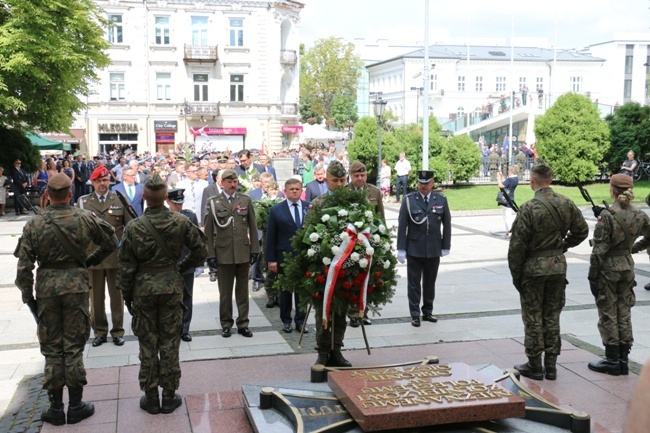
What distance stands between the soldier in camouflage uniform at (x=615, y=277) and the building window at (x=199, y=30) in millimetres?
46738

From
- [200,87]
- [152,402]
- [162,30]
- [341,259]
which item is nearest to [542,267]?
[341,259]

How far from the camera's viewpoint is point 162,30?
4962cm

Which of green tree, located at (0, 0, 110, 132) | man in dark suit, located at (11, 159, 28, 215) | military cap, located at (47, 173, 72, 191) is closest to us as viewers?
military cap, located at (47, 173, 72, 191)

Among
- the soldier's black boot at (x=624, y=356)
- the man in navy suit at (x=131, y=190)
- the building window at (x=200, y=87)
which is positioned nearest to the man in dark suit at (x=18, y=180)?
the man in navy suit at (x=131, y=190)

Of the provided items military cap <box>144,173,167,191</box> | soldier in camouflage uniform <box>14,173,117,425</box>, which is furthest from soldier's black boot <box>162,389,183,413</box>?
military cap <box>144,173,167,191</box>

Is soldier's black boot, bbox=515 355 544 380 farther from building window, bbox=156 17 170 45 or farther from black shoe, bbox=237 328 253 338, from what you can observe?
building window, bbox=156 17 170 45

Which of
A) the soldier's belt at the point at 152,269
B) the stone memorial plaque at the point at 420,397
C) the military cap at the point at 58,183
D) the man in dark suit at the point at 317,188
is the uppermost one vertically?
the military cap at the point at 58,183

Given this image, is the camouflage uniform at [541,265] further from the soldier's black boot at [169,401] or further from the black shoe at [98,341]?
the black shoe at [98,341]

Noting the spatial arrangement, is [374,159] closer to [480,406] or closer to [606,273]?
[606,273]

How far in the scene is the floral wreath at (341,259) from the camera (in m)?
6.54

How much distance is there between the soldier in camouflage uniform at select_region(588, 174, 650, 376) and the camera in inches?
277

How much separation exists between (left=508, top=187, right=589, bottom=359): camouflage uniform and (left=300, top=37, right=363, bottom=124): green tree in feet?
206

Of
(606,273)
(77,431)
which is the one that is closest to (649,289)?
(606,273)

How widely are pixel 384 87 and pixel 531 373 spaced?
8659cm
